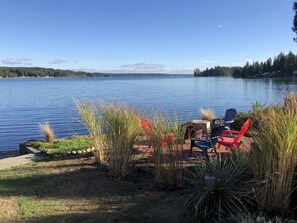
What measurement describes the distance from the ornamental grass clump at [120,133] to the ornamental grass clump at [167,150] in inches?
30.1

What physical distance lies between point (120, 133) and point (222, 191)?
237 centimetres

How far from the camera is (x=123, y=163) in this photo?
18.5 feet

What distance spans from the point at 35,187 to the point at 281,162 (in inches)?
153

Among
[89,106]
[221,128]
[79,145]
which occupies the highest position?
[89,106]

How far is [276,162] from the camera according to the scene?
10.8ft

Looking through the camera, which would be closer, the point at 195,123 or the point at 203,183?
the point at 203,183

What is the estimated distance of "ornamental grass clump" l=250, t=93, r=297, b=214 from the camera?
320 cm

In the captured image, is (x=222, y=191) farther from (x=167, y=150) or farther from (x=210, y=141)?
(x=210, y=141)

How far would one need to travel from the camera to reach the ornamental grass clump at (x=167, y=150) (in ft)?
15.9

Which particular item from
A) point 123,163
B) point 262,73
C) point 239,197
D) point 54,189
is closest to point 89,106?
point 123,163

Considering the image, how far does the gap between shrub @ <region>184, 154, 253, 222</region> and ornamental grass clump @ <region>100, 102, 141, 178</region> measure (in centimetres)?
189

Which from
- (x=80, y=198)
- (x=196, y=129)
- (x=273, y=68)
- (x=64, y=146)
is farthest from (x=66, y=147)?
(x=273, y=68)

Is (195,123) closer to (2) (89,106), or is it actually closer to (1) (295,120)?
(2) (89,106)

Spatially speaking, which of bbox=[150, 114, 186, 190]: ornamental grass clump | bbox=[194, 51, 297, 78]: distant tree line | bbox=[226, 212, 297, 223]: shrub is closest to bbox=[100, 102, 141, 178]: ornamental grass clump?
bbox=[150, 114, 186, 190]: ornamental grass clump
